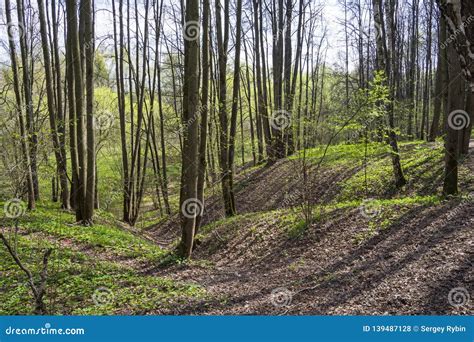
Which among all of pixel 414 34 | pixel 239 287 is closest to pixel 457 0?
pixel 239 287

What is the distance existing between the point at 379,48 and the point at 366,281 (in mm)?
6957

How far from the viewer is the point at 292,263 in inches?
276

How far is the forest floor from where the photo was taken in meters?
4.64

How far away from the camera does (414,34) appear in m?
23.0

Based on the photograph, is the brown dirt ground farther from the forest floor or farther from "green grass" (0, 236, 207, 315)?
"green grass" (0, 236, 207, 315)

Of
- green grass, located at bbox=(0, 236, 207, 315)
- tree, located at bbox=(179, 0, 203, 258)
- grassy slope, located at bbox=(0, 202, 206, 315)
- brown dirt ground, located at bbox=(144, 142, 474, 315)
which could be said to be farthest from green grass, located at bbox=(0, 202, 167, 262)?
green grass, located at bbox=(0, 236, 207, 315)

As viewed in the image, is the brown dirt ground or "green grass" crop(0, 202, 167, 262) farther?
"green grass" crop(0, 202, 167, 262)

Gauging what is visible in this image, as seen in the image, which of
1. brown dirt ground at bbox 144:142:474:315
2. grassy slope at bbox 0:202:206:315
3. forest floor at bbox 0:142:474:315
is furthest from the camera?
grassy slope at bbox 0:202:206:315

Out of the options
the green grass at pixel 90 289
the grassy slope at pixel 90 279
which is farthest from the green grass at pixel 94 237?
the green grass at pixel 90 289

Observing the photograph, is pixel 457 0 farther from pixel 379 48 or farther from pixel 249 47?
pixel 249 47

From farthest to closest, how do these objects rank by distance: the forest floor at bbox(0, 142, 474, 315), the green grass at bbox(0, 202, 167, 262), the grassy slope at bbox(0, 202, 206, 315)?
the green grass at bbox(0, 202, 167, 262)
the grassy slope at bbox(0, 202, 206, 315)
the forest floor at bbox(0, 142, 474, 315)

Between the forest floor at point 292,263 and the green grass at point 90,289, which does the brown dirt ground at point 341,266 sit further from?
the green grass at point 90,289

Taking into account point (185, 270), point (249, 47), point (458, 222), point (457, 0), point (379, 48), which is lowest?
point (185, 270)

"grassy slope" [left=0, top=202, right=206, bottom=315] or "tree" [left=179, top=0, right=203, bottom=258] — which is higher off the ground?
"tree" [left=179, top=0, right=203, bottom=258]
